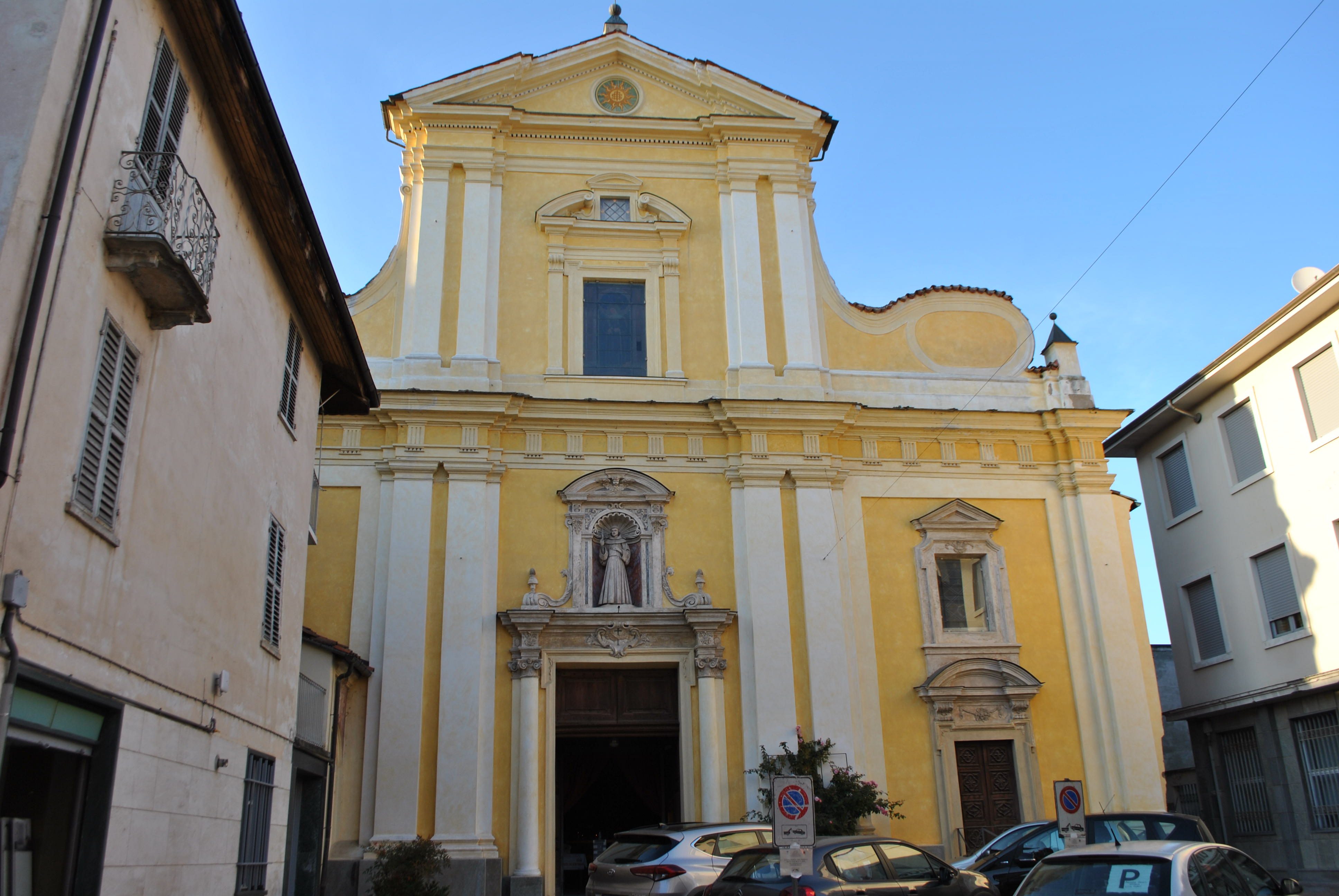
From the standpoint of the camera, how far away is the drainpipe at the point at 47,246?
643cm

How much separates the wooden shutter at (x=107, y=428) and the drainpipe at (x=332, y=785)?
925 cm

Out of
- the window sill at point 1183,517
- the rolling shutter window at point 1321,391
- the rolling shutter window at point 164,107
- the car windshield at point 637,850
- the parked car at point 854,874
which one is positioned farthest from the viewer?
the window sill at point 1183,517

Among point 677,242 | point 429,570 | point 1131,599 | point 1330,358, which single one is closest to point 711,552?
point 429,570

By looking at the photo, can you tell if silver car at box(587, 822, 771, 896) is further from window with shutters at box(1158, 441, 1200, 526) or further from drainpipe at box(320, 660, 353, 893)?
window with shutters at box(1158, 441, 1200, 526)

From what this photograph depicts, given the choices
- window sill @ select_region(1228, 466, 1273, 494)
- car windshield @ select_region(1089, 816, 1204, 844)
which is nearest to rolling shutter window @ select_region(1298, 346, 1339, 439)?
window sill @ select_region(1228, 466, 1273, 494)

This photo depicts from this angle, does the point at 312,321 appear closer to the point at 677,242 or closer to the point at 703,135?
the point at 677,242

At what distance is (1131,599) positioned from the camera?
20.9m

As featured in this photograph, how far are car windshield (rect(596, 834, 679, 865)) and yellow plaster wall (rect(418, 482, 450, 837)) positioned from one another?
199 inches

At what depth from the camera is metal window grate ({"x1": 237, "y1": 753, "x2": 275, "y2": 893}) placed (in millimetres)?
11117

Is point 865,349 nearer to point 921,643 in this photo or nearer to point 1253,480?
point 921,643

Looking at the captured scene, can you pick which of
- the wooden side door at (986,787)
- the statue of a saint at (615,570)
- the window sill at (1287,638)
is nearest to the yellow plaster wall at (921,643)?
the wooden side door at (986,787)

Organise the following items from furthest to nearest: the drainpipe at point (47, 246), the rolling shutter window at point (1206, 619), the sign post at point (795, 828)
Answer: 1. the rolling shutter window at point (1206, 619)
2. the sign post at point (795, 828)
3. the drainpipe at point (47, 246)

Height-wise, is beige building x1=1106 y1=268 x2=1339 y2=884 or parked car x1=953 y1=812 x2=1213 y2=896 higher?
beige building x1=1106 y1=268 x2=1339 y2=884

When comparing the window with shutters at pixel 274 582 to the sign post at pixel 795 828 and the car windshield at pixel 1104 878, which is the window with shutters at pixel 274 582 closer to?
the sign post at pixel 795 828
